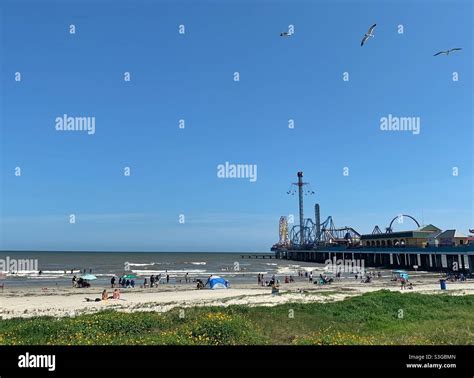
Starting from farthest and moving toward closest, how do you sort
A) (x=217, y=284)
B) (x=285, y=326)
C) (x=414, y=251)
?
(x=414, y=251), (x=217, y=284), (x=285, y=326)

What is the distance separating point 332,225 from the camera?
184 meters

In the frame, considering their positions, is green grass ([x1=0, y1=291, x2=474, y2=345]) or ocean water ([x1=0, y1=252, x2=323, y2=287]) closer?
green grass ([x1=0, y1=291, x2=474, y2=345])

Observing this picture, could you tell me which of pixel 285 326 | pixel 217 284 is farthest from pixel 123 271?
pixel 285 326

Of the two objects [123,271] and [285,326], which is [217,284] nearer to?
[285,326]

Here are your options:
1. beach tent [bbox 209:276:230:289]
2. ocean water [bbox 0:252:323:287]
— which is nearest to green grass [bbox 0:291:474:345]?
beach tent [bbox 209:276:230:289]

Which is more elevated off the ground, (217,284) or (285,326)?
(285,326)

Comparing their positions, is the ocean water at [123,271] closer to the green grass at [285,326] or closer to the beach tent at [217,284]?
the beach tent at [217,284]

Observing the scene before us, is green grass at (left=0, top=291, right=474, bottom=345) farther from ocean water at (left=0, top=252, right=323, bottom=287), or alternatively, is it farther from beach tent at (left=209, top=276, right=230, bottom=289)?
ocean water at (left=0, top=252, right=323, bottom=287)

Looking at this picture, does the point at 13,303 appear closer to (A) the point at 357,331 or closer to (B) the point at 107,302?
(B) the point at 107,302

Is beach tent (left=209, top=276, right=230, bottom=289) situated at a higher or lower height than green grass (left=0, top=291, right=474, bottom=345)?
lower

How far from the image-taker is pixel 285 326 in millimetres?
17094

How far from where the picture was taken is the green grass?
11.9 meters

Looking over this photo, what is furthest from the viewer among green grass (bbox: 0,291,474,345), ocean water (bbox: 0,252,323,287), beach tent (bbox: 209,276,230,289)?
ocean water (bbox: 0,252,323,287)
